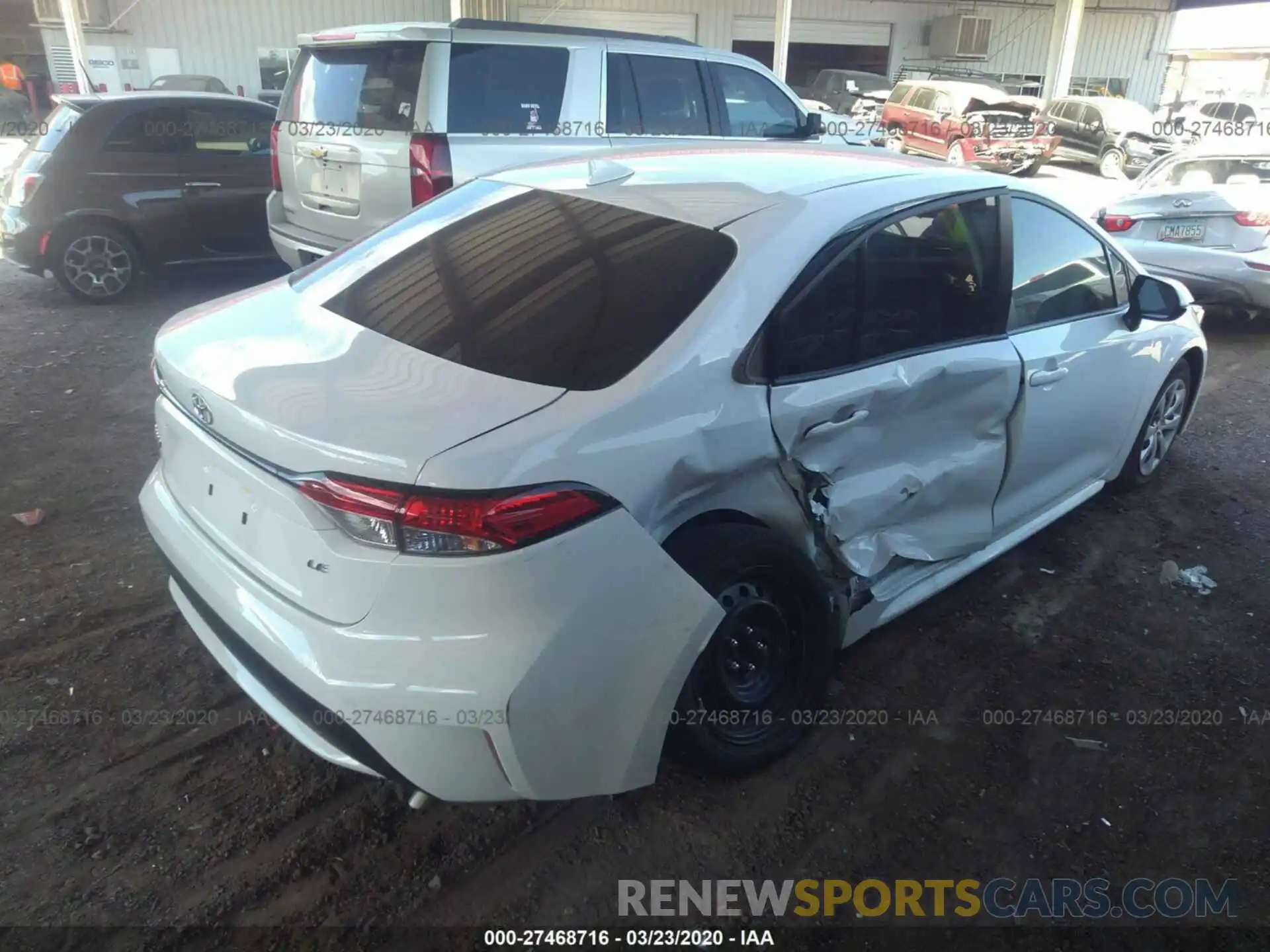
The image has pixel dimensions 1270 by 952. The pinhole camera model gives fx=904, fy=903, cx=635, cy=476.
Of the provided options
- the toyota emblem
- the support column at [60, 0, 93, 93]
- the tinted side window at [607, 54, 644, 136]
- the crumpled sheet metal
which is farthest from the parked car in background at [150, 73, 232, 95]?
the crumpled sheet metal

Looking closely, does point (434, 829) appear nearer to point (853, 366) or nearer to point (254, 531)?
point (254, 531)

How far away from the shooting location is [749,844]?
2.47 m

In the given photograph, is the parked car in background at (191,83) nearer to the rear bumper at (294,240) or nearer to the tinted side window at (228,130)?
the tinted side window at (228,130)

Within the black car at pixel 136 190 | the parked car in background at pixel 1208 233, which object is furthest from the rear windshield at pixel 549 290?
the parked car in background at pixel 1208 233

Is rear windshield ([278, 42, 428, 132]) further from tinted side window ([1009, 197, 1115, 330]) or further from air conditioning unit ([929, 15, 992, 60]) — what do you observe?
air conditioning unit ([929, 15, 992, 60])

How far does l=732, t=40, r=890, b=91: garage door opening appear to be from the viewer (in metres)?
28.1

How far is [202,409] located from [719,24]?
1038 inches

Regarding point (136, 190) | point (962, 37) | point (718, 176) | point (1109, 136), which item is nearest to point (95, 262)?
point (136, 190)

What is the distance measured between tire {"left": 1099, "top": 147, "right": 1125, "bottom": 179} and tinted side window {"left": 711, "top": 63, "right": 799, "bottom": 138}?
46.7 ft

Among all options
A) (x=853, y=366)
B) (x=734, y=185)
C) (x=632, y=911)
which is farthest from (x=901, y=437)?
(x=632, y=911)

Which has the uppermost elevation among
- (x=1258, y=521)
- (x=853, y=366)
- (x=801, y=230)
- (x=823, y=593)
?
(x=801, y=230)

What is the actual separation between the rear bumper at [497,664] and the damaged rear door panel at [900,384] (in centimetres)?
66

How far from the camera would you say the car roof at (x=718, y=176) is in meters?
2.69

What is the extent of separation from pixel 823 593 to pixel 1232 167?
768cm
